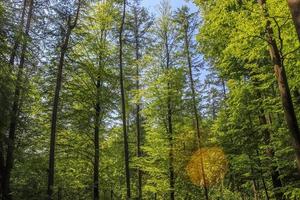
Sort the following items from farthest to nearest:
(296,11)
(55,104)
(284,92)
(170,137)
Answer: (170,137), (55,104), (284,92), (296,11)

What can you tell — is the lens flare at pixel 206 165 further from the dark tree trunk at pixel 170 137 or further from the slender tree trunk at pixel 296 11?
the slender tree trunk at pixel 296 11

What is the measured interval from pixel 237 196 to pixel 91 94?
46.4ft

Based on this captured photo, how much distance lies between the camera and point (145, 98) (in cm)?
2112

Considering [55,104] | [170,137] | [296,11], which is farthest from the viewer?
[170,137]

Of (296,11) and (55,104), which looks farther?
(55,104)

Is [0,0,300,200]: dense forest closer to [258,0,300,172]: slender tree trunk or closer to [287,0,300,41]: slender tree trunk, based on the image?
[258,0,300,172]: slender tree trunk

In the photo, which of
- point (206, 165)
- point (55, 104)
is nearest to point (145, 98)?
point (206, 165)

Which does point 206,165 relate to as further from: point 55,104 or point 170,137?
point 55,104

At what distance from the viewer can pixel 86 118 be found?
57.6 ft

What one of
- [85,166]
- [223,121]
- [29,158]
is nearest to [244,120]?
[223,121]

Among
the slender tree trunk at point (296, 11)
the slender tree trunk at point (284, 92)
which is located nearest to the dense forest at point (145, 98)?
the slender tree trunk at point (284, 92)

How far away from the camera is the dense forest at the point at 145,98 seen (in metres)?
10.6

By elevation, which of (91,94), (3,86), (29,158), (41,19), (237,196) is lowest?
(237,196)

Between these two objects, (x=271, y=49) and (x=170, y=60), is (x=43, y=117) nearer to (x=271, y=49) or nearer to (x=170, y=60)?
(x=170, y=60)
